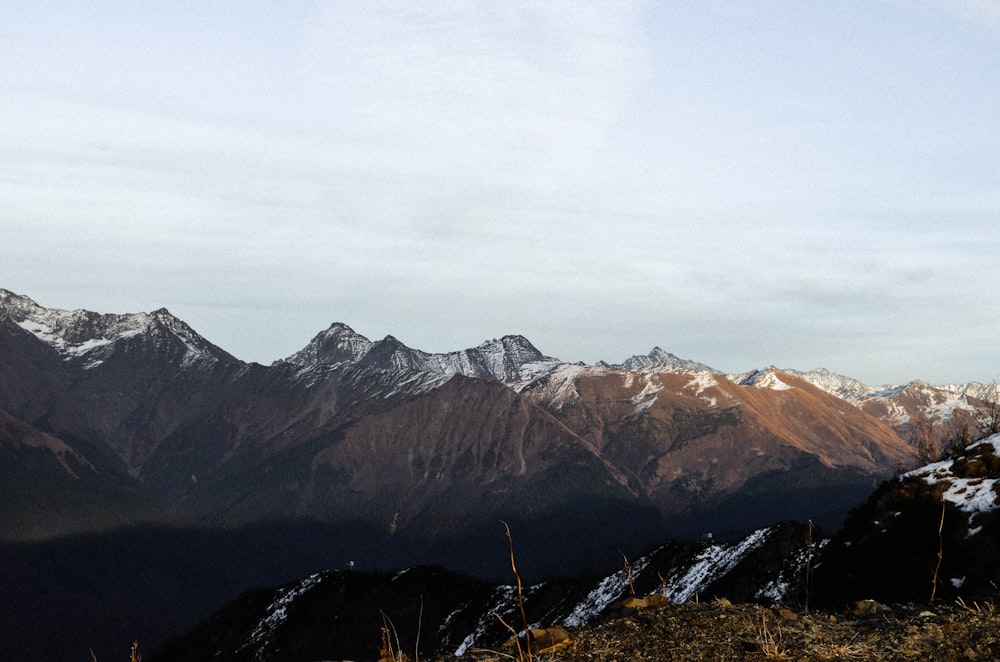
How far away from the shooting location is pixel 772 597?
64.9 m

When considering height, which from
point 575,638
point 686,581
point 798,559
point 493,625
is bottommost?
point 493,625

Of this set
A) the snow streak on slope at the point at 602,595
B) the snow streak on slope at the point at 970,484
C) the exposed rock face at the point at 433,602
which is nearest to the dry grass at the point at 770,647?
the snow streak on slope at the point at 970,484

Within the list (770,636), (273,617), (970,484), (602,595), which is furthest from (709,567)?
(770,636)

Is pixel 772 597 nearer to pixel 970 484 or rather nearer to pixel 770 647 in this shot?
pixel 970 484

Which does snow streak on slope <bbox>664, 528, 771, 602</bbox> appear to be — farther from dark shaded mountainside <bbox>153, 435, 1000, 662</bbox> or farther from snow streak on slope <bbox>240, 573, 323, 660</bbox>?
snow streak on slope <bbox>240, 573, 323, 660</bbox>

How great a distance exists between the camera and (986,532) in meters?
40.6

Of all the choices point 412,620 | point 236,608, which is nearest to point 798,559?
point 412,620

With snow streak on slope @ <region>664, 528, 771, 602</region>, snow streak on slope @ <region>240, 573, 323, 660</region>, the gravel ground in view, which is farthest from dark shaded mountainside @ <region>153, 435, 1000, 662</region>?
snow streak on slope @ <region>240, 573, 323, 660</region>

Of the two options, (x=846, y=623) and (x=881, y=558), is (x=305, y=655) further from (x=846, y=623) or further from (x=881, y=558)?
(x=846, y=623)

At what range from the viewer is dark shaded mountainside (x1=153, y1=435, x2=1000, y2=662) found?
1334 cm

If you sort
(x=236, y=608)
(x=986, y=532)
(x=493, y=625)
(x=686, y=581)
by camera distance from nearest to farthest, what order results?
(x=986, y=532), (x=686, y=581), (x=493, y=625), (x=236, y=608)

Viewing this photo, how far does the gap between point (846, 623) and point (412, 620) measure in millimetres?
133042

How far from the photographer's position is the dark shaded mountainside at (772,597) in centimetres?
1334

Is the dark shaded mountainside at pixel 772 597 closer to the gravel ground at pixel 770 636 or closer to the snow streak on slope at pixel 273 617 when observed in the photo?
the gravel ground at pixel 770 636
